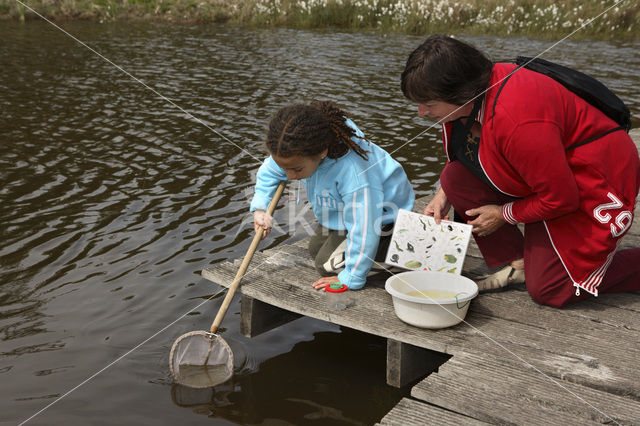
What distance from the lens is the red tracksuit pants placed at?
3041 mm

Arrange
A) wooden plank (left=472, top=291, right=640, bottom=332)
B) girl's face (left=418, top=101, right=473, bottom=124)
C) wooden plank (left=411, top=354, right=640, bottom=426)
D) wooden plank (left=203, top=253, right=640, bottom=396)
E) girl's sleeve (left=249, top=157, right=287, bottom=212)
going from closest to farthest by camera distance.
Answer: wooden plank (left=411, top=354, right=640, bottom=426)
wooden plank (left=203, top=253, right=640, bottom=396)
girl's face (left=418, top=101, right=473, bottom=124)
wooden plank (left=472, top=291, right=640, bottom=332)
girl's sleeve (left=249, top=157, right=287, bottom=212)

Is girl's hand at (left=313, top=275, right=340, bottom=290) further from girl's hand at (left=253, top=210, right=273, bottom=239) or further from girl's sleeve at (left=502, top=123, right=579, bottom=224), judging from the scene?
girl's sleeve at (left=502, top=123, right=579, bottom=224)

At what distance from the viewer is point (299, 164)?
3230 millimetres

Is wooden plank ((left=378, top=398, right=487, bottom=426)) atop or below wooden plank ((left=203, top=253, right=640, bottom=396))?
below

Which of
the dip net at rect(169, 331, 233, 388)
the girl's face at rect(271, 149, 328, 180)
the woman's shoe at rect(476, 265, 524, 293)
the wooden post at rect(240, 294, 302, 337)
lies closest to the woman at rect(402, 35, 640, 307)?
the woman's shoe at rect(476, 265, 524, 293)

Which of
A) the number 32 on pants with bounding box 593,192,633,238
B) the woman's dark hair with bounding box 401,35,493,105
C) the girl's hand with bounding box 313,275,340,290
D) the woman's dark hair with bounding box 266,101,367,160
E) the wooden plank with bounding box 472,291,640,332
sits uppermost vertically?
the woman's dark hair with bounding box 401,35,493,105

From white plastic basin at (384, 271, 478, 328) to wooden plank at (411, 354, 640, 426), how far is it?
0.86 ft

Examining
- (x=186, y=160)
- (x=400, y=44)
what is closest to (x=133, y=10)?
(x=400, y=44)

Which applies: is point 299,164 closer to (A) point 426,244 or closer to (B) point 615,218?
(A) point 426,244

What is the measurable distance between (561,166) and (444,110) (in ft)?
1.71

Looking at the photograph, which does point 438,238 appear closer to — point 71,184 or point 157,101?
point 71,184

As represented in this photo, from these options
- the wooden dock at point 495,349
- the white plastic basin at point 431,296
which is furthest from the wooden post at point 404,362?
the white plastic basin at point 431,296

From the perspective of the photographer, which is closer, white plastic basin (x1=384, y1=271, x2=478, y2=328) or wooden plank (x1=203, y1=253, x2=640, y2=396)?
wooden plank (x1=203, y1=253, x2=640, y2=396)

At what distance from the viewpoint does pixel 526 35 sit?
605 inches
